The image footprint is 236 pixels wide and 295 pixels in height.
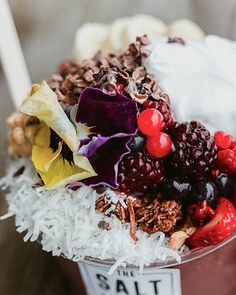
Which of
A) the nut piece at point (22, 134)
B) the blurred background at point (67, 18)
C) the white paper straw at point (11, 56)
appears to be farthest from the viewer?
the blurred background at point (67, 18)

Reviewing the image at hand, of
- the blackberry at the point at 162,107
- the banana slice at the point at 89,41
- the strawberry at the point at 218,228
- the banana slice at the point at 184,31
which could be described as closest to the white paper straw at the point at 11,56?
the banana slice at the point at 89,41

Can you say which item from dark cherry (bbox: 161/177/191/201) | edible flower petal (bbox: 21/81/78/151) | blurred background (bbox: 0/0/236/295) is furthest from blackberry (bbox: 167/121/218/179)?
blurred background (bbox: 0/0/236/295)

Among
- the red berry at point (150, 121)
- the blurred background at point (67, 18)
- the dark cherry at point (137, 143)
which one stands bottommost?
the blurred background at point (67, 18)

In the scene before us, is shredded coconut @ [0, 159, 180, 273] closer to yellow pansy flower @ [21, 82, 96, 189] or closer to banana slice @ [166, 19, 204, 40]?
yellow pansy flower @ [21, 82, 96, 189]

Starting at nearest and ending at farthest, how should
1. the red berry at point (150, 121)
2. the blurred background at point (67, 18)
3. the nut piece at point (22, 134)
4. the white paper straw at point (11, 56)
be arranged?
the red berry at point (150, 121)
the nut piece at point (22, 134)
the white paper straw at point (11, 56)
the blurred background at point (67, 18)

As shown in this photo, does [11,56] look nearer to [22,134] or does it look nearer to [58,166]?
[22,134]

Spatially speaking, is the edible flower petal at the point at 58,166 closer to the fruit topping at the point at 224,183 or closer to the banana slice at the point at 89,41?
the fruit topping at the point at 224,183
